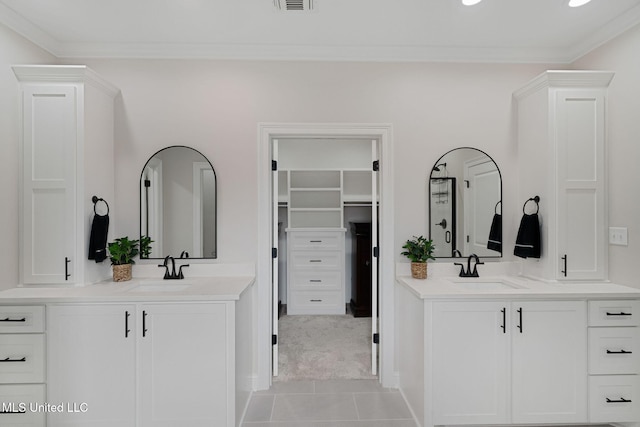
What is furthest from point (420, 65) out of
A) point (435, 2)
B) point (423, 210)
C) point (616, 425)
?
point (616, 425)

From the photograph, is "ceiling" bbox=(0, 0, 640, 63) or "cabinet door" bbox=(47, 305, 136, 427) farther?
"ceiling" bbox=(0, 0, 640, 63)

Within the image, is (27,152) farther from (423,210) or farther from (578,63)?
(578,63)

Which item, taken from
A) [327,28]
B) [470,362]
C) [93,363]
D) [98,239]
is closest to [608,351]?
[470,362]

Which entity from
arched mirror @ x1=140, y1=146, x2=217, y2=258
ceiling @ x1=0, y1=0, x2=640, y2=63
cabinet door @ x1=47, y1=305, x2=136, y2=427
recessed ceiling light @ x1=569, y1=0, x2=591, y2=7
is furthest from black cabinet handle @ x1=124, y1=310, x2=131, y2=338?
recessed ceiling light @ x1=569, y1=0, x2=591, y2=7

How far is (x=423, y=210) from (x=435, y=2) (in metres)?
1.44

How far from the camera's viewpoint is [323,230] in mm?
4609

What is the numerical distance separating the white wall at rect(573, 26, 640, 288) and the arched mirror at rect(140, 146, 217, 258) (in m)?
2.91

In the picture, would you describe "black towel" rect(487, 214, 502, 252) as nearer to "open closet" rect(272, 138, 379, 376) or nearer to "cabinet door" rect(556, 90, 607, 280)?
"cabinet door" rect(556, 90, 607, 280)

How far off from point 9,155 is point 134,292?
124cm

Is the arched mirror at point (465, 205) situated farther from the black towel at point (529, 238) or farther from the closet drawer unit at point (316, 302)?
the closet drawer unit at point (316, 302)

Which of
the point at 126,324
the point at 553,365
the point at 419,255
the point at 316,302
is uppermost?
the point at 419,255

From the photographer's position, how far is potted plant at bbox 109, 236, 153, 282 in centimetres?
254

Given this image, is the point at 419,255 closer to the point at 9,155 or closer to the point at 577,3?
the point at 577,3

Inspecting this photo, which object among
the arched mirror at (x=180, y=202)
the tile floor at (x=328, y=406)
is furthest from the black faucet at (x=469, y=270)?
the arched mirror at (x=180, y=202)
